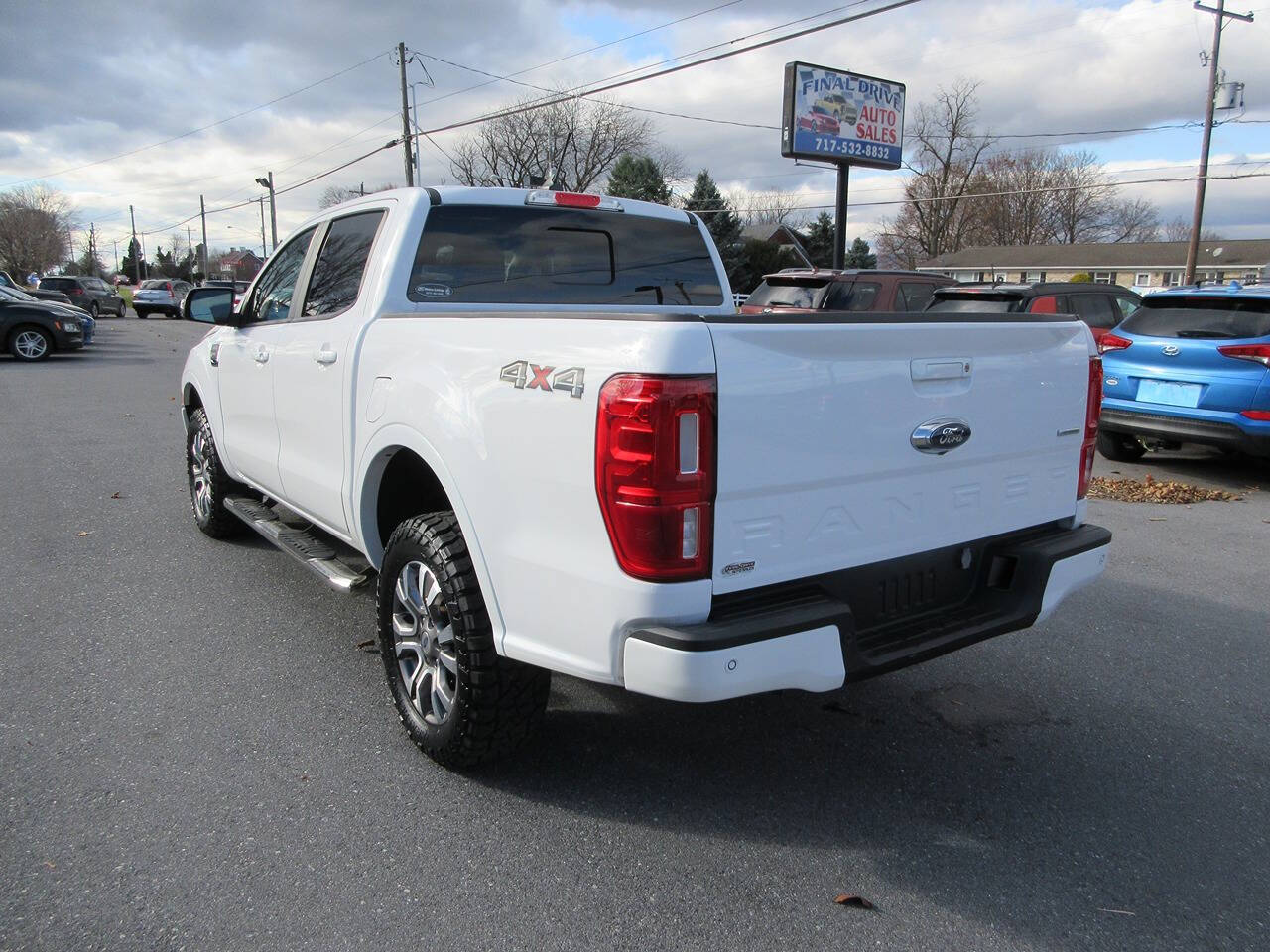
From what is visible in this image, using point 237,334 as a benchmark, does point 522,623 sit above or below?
below

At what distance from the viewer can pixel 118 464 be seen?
8477mm

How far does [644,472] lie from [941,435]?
107cm

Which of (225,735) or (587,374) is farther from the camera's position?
(225,735)

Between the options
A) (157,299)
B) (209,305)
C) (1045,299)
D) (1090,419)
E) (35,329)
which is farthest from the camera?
(157,299)

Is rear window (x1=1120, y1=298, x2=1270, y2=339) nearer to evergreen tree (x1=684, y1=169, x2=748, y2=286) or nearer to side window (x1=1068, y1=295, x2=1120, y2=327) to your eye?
side window (x1=1068, y1=295, x2=1120, y2=327)

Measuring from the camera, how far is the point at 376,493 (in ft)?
12.1

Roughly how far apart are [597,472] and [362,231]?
7.71ft

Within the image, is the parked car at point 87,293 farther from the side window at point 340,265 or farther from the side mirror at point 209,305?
the side window at point 340,265

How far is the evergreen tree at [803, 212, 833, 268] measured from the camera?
61.8 m

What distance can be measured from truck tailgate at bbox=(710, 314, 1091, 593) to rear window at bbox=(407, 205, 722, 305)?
1800mm

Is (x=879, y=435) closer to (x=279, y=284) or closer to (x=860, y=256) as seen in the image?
(x=279, y=284)

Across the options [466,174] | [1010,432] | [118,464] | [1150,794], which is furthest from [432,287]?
[466,174]

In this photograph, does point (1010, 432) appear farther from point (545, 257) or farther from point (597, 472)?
point (545, 257)

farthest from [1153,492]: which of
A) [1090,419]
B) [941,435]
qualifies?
[941,435]
